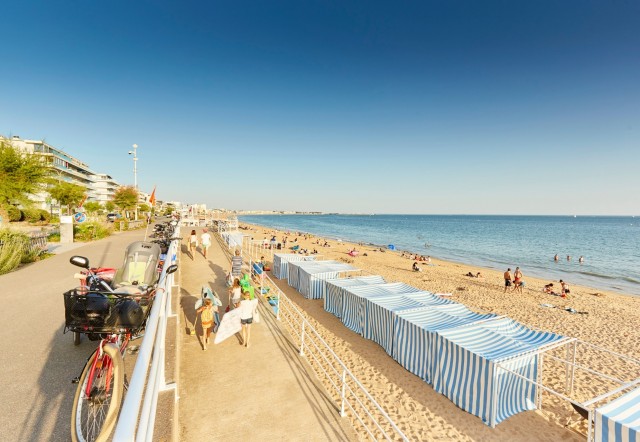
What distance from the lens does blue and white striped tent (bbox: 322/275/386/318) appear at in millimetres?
12195

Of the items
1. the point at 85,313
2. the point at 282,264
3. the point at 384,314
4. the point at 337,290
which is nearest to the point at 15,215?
the point at 282,264

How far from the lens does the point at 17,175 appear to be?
18281 millimetres

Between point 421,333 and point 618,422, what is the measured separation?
4.16 m

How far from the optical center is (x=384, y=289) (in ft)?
39.7

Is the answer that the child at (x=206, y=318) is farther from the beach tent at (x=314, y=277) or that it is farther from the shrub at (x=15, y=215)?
the shrub at (x=15, y=215)

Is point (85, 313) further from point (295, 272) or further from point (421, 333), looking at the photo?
point (295, 272)

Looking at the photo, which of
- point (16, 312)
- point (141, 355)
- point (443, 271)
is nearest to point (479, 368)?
point (141, 355)

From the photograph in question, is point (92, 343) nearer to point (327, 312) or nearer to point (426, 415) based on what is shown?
point (426, 415)

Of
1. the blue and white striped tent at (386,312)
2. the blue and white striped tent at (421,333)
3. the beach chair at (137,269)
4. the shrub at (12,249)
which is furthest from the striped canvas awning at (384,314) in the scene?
the shrub at (12,249)

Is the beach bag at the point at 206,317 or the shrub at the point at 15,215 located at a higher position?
the shrub at the point at 15,215

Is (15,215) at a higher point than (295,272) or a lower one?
higher

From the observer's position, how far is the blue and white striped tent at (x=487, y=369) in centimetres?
665

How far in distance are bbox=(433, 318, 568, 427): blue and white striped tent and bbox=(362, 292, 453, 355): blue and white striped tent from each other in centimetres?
183

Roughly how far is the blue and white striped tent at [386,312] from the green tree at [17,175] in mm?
22007
